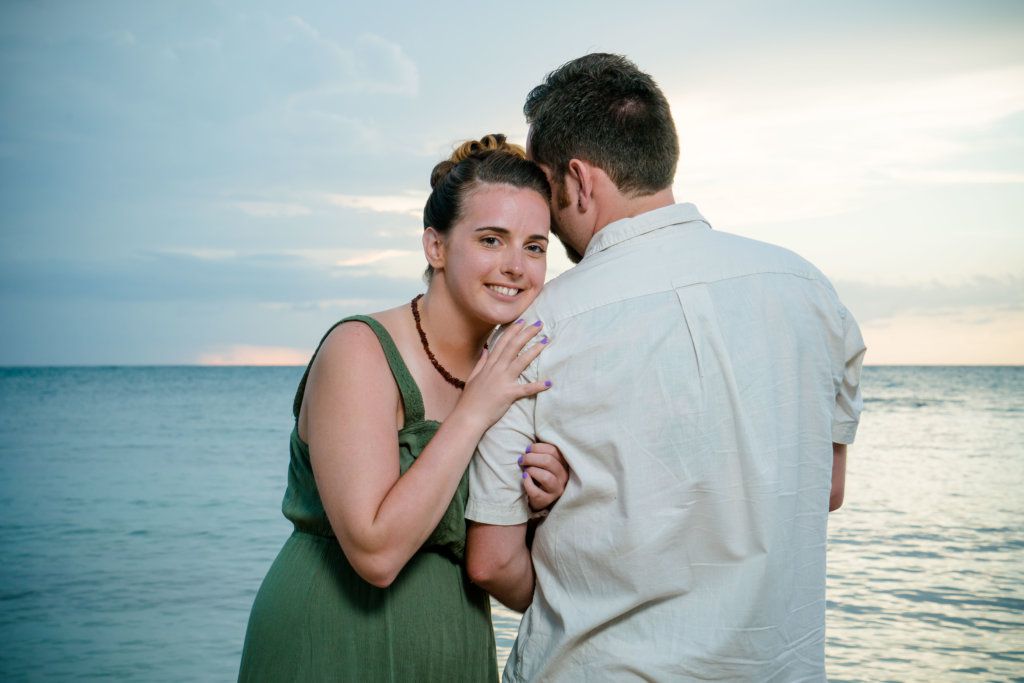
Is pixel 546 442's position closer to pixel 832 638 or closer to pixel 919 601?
pixel 832 638

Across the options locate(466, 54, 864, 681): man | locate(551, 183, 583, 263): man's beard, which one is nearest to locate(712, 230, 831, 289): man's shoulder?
locate(466, 54, 864, 681): man

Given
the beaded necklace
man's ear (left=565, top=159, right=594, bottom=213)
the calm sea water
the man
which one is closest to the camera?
the man

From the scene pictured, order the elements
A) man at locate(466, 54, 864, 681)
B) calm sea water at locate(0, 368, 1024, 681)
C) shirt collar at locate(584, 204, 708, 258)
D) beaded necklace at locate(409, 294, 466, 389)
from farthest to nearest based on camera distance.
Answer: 1. calm sea water at locate(0, 368, 1024, 681)
2. beaded necklace at locate(409, 294, 466, 389)
3. shirt collar at locate(584, 204, 708, 258)
4. man at locate(466, 54, 864, 681)

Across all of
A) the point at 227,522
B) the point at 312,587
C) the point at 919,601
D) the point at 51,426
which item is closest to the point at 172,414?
the point at 51,426

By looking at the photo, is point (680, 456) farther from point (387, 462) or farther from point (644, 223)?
point (387, 462)

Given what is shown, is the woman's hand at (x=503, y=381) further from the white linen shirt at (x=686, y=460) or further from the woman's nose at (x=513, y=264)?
the woman's nose at (x=513, y=264)

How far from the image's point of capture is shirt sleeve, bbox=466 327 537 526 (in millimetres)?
1904

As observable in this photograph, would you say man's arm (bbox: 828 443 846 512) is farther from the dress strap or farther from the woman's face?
the dress strap

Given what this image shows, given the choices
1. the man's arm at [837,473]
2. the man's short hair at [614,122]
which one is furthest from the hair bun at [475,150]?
the man's arm at [837,473]

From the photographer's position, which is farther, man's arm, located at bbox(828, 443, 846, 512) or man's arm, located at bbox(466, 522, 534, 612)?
man's arm, located at bbox(828, 443, 846, 512)

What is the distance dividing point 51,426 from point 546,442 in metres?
24.7

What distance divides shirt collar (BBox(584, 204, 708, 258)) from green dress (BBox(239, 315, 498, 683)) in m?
0.61

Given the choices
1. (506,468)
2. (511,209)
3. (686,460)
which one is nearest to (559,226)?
(511,209)

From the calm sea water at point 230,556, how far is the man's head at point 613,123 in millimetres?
4467
